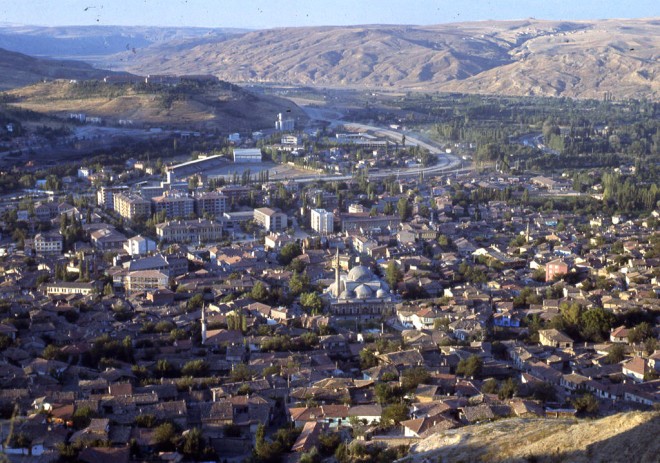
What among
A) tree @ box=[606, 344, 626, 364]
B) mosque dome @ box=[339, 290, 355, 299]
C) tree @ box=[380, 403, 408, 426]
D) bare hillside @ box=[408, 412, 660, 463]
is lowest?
mosque dome @ box=[339, 290, 355, 299]

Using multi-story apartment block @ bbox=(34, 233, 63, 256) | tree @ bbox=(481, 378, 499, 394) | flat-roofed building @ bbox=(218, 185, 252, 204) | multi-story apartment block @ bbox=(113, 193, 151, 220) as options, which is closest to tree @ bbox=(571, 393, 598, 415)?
tree @ bbox=(481, 378, 499, 394)

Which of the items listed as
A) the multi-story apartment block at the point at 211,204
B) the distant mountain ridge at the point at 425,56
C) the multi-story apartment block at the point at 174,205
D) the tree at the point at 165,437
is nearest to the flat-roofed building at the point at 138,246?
the multi-story apartment block at the point at 174,205

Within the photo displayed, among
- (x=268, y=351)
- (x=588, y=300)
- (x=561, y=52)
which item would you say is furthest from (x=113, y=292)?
(x=561, y=52)

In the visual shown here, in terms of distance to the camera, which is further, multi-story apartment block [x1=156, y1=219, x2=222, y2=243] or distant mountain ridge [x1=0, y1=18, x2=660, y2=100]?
distant mountain ridge [x1=0, y1=18, x2=660, y2=100]

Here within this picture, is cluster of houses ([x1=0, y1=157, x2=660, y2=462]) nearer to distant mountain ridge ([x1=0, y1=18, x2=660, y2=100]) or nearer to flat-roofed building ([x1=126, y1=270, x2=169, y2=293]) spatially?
flat-roofed building ([x1=126, y1=270, x2=169, y2=293])

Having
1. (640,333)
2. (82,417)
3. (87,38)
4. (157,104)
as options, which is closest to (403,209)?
(640,333)

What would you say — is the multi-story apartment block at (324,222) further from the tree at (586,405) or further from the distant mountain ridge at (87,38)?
the distant mountain ridge at (87,38)

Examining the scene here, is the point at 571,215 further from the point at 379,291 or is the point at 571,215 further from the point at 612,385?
the point at 612,385
